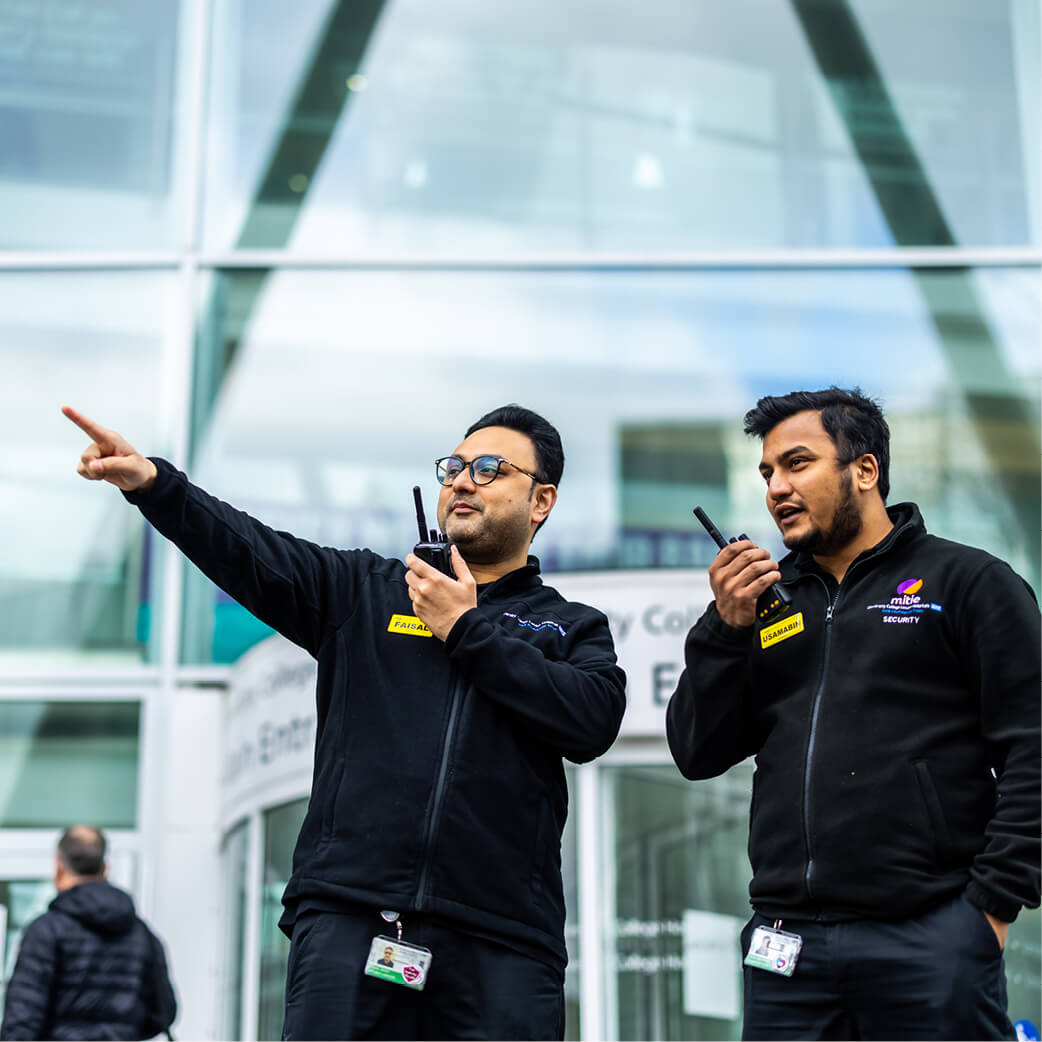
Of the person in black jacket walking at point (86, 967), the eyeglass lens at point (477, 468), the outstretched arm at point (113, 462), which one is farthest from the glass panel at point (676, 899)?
the outstretched arm at point (113, 462)

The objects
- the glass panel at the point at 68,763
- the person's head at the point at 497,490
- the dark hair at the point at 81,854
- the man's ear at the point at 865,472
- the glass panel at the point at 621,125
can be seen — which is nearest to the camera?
the man's ear at the point at 865,472

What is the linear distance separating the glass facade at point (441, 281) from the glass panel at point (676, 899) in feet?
6.26

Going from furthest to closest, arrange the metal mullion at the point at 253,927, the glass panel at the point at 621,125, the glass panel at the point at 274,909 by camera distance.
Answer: the glass panel at the point at 621,125
the metal mullion at the point at 253,927
the glass panel at the point at 274,909

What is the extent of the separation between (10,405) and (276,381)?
5.32ft

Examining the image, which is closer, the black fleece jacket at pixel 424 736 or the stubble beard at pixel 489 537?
the black fleece jacket at pixel 424 736

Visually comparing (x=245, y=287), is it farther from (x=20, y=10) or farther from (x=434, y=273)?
(x=20, y=10)

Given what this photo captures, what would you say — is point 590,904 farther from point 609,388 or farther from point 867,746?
point 867,746

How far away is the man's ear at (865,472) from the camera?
344 cm

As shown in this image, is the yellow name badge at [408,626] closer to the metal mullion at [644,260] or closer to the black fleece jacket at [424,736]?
the black fleece jacket at [424,736]

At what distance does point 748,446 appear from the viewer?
9250 mm

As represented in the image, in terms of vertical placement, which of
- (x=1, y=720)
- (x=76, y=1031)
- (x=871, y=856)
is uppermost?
(x=1, y=720)

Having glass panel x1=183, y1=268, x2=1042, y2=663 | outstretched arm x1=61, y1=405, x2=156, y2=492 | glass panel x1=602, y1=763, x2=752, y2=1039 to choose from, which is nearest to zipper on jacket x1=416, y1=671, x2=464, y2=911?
outstretched arm x1=61, y1=405, x2=156, y2=492

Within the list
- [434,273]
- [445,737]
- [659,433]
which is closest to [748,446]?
[659,433]

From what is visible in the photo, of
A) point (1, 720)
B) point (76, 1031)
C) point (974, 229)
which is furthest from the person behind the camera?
point (974, 229)
